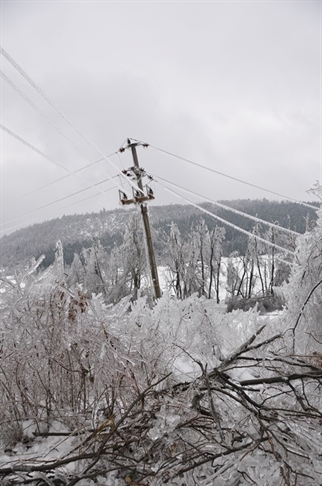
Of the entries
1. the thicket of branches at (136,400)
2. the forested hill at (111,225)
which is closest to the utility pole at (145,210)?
the thicket of branches at (136,400)

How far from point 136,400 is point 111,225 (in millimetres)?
152183

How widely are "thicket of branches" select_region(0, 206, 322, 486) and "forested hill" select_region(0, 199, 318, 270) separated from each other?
180 ft

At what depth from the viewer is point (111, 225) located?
15175 centimetres

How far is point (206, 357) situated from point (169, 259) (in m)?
26.9

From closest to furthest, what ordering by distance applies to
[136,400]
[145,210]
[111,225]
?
[136,400]
[145,210]
[111,225]

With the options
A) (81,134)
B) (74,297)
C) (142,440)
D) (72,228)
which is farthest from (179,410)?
(72,228)

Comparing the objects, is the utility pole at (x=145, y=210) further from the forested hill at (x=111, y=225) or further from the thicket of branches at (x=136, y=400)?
the forested hill at (x=111, y=225)

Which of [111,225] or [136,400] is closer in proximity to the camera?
[136,400]

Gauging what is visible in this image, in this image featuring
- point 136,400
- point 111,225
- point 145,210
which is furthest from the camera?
point 111,225

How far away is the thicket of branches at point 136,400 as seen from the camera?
1227mm

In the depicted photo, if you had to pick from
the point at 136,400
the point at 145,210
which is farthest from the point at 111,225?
the point at 136,400

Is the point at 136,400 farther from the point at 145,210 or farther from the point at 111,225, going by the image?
the point at 111,225

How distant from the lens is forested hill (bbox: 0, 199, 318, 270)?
71062 mm

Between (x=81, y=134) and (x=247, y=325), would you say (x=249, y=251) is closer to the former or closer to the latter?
(x=247, y=325)
